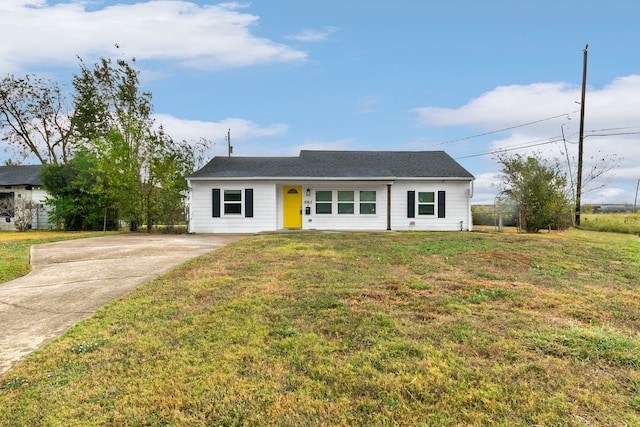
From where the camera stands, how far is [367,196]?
55.1 feet

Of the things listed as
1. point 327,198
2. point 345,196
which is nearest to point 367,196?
point 345,196

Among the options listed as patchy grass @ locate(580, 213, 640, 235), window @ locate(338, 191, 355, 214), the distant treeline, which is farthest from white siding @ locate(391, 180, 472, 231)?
the distant treeline

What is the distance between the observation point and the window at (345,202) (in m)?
16.8

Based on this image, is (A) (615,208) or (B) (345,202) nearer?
(B) (345,202)

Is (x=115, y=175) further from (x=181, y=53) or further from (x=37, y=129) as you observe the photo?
(x=37, y=129)

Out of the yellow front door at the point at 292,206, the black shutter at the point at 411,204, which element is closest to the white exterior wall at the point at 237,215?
the yellow front door at the point at 292,206

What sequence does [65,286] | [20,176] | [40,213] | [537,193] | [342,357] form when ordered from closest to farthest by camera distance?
[342,357] < [65,286] < [537,193] < [40,213] < [20,176]

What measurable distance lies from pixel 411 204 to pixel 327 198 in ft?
12.9

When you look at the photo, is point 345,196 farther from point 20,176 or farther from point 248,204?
point 20,176

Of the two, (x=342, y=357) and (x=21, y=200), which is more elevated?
(x=21, y=200)

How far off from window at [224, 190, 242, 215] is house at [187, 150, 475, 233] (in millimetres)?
44

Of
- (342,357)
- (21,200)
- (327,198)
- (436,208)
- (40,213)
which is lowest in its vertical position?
(342,357)

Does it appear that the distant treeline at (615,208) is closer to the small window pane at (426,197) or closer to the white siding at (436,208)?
the white siding at (436,208)

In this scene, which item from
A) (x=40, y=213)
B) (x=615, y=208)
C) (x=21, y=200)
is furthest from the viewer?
(x=615, y=208)
